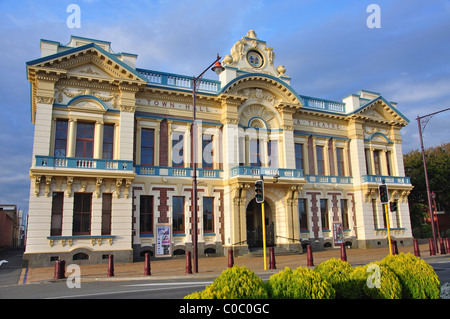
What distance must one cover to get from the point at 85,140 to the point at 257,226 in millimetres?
14747

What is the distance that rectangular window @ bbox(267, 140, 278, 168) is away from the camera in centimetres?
2944

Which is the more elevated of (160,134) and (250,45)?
(250,45)

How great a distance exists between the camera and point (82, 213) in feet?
74.2

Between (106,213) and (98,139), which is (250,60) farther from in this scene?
(106,213)

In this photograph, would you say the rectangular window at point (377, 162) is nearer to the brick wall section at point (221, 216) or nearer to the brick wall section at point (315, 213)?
the brick wall section at point (315, 213)

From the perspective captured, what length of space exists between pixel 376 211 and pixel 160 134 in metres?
20.5

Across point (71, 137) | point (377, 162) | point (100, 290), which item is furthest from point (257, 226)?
point (100, 290)

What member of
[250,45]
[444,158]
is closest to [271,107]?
[250,45]

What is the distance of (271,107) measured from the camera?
2969 centimetres

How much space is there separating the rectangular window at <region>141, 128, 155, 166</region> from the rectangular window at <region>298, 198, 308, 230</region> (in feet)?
41.7

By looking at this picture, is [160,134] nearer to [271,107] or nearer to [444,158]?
[271,107]

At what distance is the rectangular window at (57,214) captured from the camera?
21828mm

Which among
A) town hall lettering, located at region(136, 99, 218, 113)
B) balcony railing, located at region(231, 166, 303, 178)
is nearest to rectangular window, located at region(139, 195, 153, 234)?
balcony railing, located at region(231, 166, 303, 178)

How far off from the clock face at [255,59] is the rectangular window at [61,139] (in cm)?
1492
